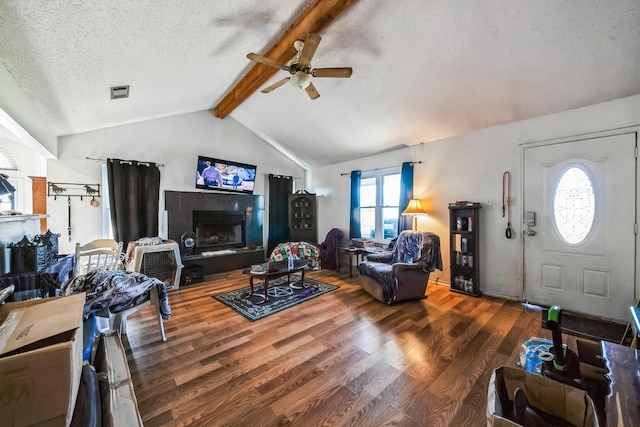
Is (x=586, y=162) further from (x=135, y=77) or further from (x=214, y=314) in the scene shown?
(x=135, y=77)

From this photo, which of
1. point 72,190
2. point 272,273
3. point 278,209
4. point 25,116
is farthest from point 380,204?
point 72,190

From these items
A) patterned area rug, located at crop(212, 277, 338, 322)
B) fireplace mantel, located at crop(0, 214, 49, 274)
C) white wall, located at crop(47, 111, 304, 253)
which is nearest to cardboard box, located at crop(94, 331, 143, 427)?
fireplace mantel, located at crop(0, 214, 49, 274)

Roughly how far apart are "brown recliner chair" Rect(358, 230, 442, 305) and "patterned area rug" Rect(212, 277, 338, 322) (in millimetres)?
714

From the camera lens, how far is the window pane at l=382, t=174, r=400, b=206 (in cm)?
461

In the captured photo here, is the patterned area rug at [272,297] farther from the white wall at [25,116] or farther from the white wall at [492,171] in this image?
the white wall at [25,116]

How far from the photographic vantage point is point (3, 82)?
1919 millimetres

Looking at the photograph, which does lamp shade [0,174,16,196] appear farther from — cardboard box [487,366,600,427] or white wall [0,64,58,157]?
cardboard box [487,366,600,427]

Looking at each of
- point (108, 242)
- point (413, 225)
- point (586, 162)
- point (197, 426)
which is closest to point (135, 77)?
point (108, 242)

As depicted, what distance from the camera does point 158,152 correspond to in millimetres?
4254

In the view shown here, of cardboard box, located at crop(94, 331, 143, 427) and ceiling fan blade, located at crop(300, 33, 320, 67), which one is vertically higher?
ceiling fan blade, located at crop(300, 33, 320, 67)

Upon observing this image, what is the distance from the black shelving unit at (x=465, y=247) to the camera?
A: 3.42 meters

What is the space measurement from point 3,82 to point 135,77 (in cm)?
93

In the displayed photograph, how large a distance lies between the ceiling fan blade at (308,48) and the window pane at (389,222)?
3.17m

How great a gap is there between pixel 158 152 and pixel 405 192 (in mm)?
4369
